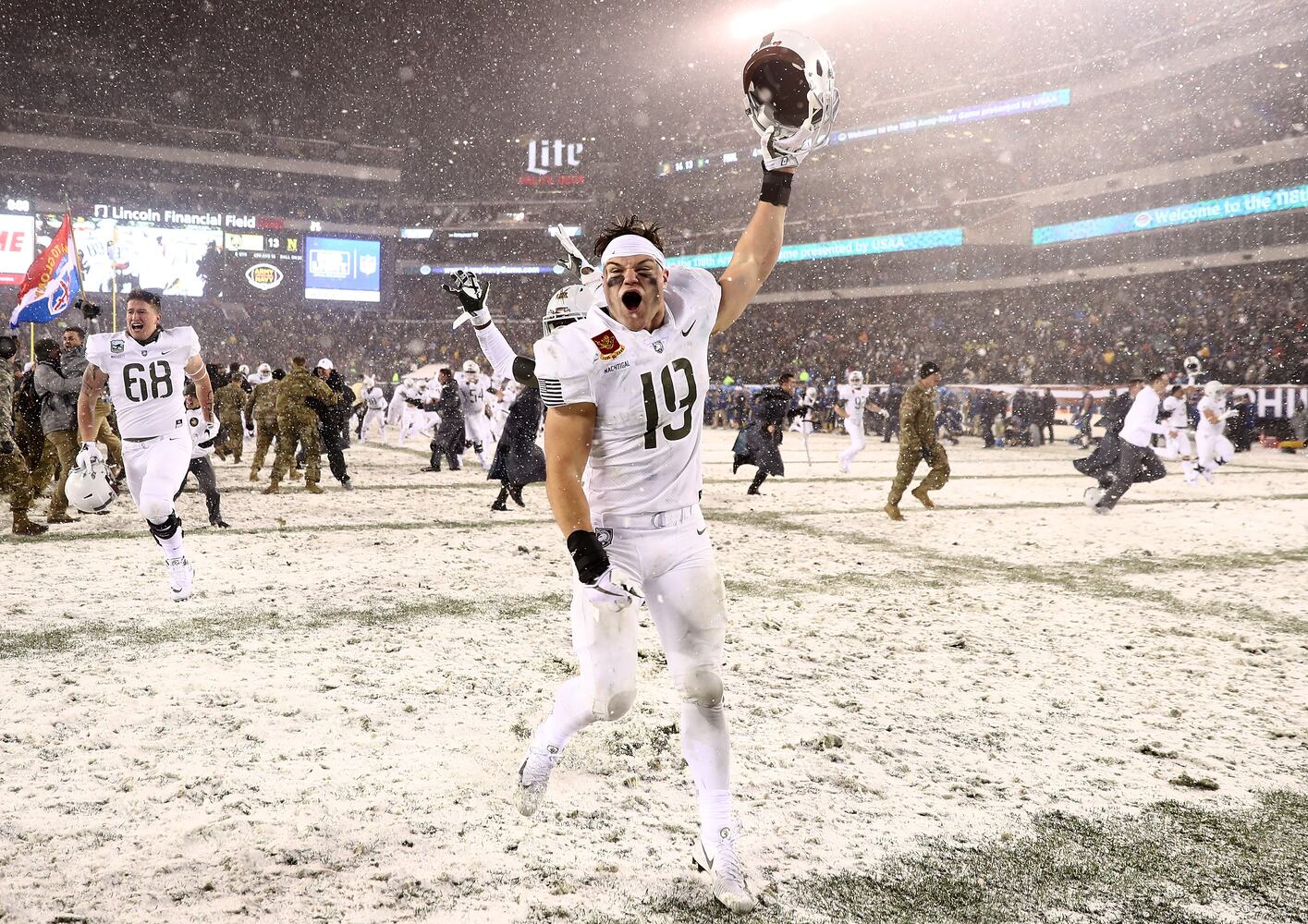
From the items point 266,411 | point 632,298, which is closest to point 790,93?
point 632,298

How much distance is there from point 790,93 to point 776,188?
366mm

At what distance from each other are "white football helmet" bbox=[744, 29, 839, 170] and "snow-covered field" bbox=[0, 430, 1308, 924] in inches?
97.7

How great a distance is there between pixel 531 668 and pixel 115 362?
419cm

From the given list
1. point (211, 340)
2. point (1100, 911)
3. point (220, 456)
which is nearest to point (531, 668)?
point (1100, 911)

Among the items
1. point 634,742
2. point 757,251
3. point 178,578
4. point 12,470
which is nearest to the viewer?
point 757,251

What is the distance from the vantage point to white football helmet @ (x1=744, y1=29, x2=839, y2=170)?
3.52 meters

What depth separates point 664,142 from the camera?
222 ft

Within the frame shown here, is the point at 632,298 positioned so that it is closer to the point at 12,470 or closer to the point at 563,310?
the point at 563,310

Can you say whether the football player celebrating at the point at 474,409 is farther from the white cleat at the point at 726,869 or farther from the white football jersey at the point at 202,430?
the white cleat at the point at 726,869

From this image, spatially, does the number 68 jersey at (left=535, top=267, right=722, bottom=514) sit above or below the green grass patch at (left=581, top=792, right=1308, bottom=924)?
above

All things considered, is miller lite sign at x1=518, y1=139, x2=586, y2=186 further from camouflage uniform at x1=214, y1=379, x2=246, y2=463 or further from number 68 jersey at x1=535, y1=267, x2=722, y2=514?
number 68 jersey at x1=535, y1=267, x2=722, y2=514

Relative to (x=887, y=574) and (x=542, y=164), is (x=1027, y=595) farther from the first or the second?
(x=542, y=164)

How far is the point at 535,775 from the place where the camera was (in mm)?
3342

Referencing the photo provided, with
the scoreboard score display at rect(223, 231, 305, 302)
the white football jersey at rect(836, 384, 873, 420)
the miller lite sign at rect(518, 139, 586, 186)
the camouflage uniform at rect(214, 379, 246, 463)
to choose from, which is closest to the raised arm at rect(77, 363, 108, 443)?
the camouflage uniform at rect(214, 379, 246, 463)
